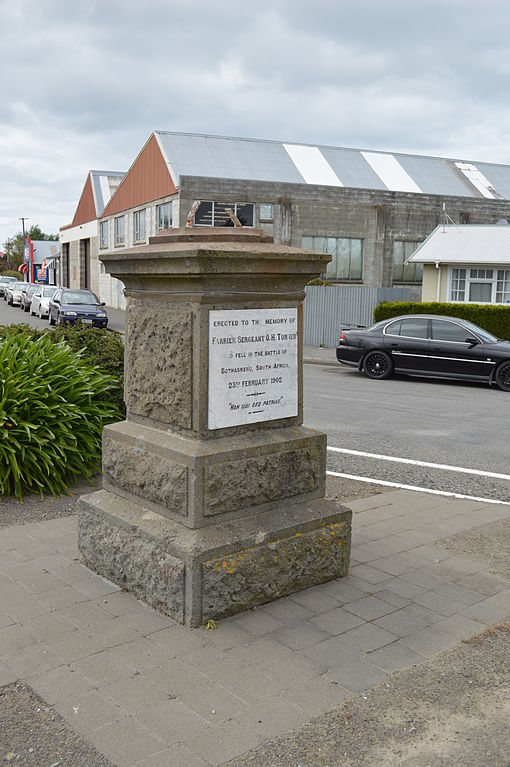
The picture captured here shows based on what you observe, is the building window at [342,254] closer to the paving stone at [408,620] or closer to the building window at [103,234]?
the building window at [103,234]

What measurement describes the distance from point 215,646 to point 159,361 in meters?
1.69

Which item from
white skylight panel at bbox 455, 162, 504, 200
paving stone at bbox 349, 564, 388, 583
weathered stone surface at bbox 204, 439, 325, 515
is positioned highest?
white skylight panel at bbox 455, 162, 504, 200

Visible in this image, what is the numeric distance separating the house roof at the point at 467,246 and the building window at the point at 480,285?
1.75 ft

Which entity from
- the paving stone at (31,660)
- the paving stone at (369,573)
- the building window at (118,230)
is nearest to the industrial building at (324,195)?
the building window at (118,230)

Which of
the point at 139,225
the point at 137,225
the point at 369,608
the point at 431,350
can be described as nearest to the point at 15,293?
the point at 137,225

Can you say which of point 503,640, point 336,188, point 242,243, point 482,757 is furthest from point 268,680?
point 336,188

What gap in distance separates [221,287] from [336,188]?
31374 millimetres

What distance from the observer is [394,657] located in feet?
12.8

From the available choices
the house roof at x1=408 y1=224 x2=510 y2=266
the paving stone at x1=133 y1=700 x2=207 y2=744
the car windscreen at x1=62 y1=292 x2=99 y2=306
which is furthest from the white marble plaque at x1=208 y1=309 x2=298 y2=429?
the car windscreen at x1=62 y1=292 x2=99 y2=306

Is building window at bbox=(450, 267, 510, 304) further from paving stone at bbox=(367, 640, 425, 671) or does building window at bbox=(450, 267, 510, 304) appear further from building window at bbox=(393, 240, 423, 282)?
paving stone at bbox=(367, 640, 425, 671)

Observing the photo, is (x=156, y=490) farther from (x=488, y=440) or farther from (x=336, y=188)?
(x=336, y=188)

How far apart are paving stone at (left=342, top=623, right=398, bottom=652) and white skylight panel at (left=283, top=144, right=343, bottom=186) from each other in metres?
32.3

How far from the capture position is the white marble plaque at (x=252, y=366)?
4.39 metres

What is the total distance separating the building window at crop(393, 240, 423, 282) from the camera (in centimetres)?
3600
